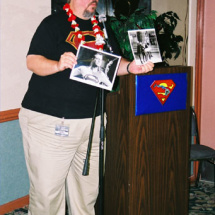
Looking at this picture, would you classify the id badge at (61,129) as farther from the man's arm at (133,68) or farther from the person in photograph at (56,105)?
the man's arm at (133,68)

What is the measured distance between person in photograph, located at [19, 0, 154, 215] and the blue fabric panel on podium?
3.1 inches

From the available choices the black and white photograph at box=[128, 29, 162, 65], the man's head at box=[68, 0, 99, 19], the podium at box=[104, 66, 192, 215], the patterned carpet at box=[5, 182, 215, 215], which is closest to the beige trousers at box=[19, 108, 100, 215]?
the podium at box=[104, 66, 192, 215]

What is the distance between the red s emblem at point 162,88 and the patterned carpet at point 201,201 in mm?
1291

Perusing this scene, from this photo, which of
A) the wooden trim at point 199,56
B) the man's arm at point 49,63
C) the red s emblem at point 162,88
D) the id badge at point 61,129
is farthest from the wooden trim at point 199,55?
the man's arm at point 49,63

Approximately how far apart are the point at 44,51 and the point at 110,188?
2.81ft

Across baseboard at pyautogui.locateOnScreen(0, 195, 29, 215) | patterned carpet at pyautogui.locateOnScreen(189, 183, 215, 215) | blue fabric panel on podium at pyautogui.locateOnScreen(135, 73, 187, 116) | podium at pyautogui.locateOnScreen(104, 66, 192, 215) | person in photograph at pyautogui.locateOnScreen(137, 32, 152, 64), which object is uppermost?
person in photograph at pyautogui.locateOnScreen(137, 32, 152, 64)

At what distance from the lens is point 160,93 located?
1.75 metres

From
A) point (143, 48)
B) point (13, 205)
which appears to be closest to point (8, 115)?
point (13, 205)

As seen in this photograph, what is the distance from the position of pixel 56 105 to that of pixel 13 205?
3.89 ft

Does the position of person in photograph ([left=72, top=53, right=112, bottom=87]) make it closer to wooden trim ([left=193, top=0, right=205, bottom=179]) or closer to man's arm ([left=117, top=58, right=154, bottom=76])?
man's arm ([left=117, top=58, right=154, bottom=76])

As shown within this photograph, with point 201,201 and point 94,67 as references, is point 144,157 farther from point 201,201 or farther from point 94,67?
point 201,201

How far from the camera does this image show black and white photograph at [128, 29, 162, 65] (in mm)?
1690

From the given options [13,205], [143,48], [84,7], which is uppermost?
[84,7]

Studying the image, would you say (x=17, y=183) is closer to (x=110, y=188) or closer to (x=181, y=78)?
(x=110, y=188)
